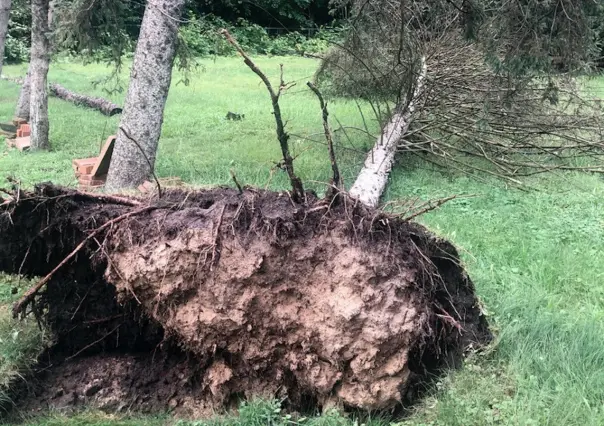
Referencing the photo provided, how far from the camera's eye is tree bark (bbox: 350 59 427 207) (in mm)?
6634

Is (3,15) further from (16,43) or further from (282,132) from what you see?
(16,43)

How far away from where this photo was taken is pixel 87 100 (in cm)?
1591

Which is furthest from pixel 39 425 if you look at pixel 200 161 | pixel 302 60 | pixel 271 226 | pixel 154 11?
pixel 302 60

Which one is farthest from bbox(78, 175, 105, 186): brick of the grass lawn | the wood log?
the wood log

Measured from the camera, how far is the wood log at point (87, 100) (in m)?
14.8

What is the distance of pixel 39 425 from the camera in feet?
12.4

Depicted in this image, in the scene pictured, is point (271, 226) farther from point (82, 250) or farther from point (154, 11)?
point (154, 11)

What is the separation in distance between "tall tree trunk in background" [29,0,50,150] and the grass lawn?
41 cm

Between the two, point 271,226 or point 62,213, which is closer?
point 271,226

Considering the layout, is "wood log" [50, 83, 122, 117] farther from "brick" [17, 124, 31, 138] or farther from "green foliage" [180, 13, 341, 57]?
"green foliage" [180, 13, 341, 57]

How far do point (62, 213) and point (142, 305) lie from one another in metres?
0.85

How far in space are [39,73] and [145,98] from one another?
4782 mm

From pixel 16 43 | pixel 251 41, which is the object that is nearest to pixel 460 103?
pixel 251 41

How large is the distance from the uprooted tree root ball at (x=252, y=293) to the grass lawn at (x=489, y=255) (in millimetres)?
240
